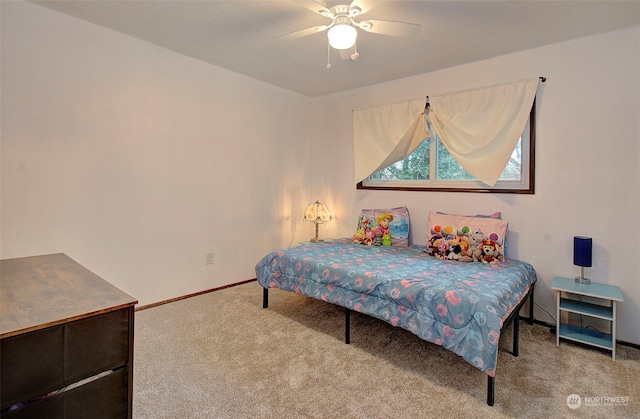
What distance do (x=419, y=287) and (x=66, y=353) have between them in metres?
1.78

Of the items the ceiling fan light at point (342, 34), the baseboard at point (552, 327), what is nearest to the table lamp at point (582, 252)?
the baseboard at point (552, 327)

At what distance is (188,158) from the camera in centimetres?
330

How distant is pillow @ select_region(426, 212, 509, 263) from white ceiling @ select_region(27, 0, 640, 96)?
4.98ft

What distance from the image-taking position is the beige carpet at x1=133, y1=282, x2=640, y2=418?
5.74ft

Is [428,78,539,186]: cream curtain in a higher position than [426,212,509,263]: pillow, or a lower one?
higher

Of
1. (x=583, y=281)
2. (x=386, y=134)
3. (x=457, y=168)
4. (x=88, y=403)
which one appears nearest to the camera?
(x=88, y=403)

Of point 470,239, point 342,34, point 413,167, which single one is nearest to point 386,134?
point 413,167

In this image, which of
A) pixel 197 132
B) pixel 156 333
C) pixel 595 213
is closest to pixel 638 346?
pixel 595 213

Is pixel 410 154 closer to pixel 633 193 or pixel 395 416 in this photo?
pixel 633 193

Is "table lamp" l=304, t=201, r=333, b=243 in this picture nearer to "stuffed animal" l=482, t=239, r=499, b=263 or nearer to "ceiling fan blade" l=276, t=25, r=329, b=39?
"stuffed animal" l=482, t=239, r=499, b=263

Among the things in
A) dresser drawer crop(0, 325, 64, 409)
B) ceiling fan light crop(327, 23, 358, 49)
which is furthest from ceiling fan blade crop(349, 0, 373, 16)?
dresser drawer crop(0, 325, 64, 409)

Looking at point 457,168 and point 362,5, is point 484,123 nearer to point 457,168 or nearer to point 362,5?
A: point 457,168

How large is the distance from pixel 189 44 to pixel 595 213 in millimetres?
3646

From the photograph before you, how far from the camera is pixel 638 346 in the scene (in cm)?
244
